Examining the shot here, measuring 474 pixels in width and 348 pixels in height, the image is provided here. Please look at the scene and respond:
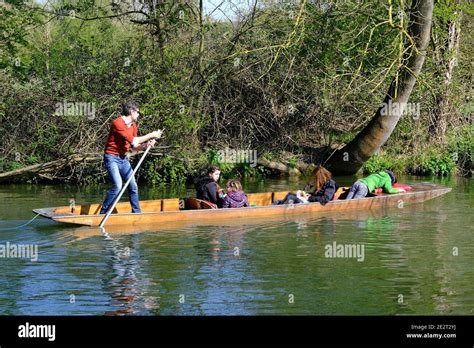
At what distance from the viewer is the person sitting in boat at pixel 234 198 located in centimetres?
1346

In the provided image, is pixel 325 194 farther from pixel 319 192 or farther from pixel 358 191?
pixel 358 191

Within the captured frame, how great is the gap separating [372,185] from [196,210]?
11.7ft

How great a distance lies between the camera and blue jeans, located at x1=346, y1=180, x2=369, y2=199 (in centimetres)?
1480

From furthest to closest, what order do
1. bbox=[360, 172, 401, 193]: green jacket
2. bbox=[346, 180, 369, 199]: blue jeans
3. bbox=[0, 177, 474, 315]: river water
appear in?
bbox=[360, 172, 401, 193]: green jacket, bbox=[346, 180, 369, 199]: blue jeans, bbox=[0, 177, 474, 315]: river water

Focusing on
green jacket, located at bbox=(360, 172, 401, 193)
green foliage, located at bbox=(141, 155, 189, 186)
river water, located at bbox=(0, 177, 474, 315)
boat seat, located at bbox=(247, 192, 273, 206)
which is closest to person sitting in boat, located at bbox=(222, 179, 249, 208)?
river water, located at bbox=(0, 177, 474, 315)

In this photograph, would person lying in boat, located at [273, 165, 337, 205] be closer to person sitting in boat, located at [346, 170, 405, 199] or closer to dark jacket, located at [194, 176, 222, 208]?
person sitting in boat, located at [346, 170, 405, 199]

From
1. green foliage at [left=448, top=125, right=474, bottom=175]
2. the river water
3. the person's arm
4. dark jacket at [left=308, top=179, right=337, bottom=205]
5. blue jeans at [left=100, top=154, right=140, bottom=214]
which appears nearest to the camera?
the river water

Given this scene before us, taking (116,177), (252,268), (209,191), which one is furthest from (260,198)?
(252,268)

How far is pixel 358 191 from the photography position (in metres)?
14.8

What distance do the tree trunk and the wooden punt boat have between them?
3637 millimetres

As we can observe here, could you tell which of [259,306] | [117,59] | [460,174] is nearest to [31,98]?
[117,59]

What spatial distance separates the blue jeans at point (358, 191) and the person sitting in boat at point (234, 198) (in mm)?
2139

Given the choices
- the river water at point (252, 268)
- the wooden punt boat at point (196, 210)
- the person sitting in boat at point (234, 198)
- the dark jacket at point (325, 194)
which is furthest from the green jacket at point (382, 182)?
the person sitting in boat at point (234, 198)
